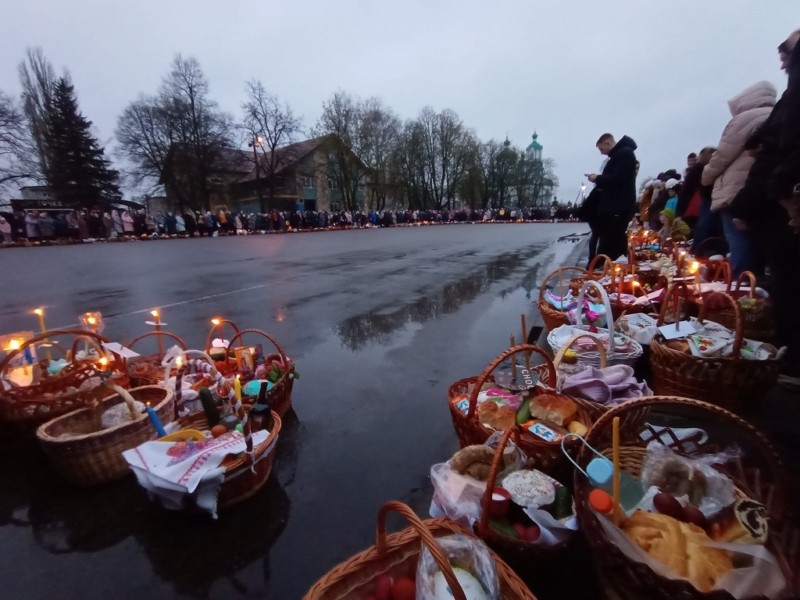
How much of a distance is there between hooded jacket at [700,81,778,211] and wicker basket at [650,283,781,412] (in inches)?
99.5

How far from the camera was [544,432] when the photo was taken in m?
1.86

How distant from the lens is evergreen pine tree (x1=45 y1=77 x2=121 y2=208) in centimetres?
3216

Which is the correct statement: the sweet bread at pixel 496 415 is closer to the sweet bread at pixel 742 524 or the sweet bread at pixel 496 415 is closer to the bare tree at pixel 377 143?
the sweet bread at pixel 742 524

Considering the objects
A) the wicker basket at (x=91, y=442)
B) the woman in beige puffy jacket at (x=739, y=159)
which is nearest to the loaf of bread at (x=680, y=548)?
the wicker basket at (x=91, y=442)

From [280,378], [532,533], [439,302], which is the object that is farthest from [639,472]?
[439,302]

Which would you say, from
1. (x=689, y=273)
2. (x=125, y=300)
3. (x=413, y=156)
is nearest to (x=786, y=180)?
(x=689, y=273)

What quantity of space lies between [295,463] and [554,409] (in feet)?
5.07

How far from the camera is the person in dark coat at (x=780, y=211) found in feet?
8.09

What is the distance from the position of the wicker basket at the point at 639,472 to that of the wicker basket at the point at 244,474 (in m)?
1.50

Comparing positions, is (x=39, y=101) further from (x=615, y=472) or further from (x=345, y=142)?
(x=615, y=472)

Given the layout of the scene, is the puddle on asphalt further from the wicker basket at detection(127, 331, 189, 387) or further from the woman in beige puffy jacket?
the woman in beige puffy jacket

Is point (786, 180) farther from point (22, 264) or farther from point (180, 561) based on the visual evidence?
point (22, 264)

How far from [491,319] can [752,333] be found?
2.77 metres

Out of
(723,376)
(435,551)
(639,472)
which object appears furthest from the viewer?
(723,376)
